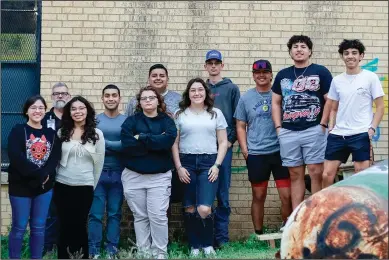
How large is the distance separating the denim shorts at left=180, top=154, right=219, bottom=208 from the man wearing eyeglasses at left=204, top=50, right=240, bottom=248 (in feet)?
1.67

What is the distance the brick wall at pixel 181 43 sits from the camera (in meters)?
10.0

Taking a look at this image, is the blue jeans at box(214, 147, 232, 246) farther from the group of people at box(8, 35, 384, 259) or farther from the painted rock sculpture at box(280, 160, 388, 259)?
the painted rock sculpture at box(280, 160, 388, 259)

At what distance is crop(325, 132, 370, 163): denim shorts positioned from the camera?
843cm

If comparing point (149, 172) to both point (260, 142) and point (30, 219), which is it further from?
point (260, 142)

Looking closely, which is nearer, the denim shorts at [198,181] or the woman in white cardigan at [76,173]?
the woman in white cardigan at [76,173]

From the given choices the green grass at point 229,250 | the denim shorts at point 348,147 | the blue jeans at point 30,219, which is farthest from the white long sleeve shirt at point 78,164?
the denim shorts at point 348,147

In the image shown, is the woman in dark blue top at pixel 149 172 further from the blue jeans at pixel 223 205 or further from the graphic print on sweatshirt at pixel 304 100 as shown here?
the graphic print on sweatshirt at pixel 304 100

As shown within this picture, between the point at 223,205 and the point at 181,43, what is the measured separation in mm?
2161

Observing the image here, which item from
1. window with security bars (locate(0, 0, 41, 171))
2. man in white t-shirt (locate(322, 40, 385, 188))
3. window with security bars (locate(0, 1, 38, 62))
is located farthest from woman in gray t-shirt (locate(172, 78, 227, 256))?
window with security bars (locate(0, 1, 38, 62))

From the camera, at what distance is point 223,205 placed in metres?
9.39

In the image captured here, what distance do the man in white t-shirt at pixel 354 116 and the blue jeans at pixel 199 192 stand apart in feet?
4.27

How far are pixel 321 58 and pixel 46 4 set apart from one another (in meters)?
3.57

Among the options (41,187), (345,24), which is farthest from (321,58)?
(41,187)

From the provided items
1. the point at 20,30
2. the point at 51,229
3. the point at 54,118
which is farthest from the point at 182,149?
the point at 20,30
